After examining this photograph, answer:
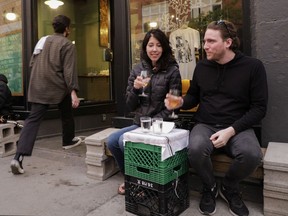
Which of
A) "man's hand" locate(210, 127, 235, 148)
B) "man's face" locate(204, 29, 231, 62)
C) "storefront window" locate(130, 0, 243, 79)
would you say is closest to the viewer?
"man's hand" locate(210, 127, 235, 148)

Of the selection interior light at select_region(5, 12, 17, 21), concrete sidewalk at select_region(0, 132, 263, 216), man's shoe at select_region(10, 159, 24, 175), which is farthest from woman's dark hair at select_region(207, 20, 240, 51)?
interior light at select_region(5, 12, 17, 21)

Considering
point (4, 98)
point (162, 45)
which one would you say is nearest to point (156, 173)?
point (162, 45)

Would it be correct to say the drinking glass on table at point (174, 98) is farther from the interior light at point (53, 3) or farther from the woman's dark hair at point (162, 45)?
the interior light at point (53, 3)

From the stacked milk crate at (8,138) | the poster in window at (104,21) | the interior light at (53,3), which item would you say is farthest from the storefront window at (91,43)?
A: the stacked milk crate at (8,138)

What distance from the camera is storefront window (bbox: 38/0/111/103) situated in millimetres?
7367

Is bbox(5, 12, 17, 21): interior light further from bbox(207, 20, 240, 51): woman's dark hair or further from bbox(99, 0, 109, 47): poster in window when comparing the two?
bbox(207, 20, 240, 51): woman's dark hair

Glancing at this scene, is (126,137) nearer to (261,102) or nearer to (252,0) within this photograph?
(261,102)

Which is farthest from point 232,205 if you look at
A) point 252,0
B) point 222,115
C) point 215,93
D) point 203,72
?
point 252,0

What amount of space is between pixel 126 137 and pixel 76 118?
158 inches

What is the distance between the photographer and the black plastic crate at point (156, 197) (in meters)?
2.48

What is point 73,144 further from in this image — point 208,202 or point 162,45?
point 208,202

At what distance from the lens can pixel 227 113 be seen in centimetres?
281

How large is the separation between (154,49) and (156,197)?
1.47m

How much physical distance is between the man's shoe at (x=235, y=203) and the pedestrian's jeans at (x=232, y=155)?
0.07 m
